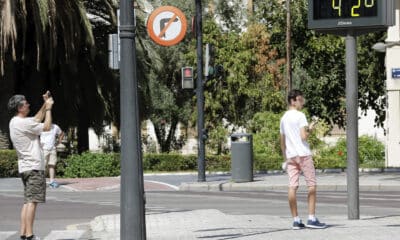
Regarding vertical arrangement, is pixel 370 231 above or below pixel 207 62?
below

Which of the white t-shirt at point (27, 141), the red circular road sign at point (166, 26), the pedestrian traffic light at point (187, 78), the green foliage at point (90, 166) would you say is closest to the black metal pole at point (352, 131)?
the white t-shirt at point (27, 141)

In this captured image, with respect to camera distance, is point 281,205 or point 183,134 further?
point 183,134

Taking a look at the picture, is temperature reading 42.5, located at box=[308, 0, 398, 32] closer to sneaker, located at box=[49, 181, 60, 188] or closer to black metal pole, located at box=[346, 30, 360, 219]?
black metal pole, located at box=[346, 30, 360, 219]

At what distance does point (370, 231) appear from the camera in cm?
1128

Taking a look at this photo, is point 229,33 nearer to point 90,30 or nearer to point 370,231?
point 90,30

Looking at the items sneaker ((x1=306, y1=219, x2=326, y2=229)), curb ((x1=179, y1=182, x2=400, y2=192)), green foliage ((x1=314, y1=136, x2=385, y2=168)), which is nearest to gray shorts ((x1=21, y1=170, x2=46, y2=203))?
sneaker ((x1=306, y1=219, x2=326, y2=229))

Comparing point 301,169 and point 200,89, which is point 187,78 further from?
point 301,169

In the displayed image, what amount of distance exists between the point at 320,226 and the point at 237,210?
15.0ft

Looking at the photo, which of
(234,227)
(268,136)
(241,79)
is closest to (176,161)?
(268,136)

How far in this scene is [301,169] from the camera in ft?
39.4

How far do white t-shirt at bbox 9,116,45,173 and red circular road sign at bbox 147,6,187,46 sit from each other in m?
11.5

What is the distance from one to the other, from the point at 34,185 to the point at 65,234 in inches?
59.2

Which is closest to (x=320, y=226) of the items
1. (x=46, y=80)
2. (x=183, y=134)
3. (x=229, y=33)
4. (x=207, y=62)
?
(x=207, y=62)

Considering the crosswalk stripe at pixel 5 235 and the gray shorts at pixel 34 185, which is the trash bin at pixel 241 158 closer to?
the crosswalk stripe at pixel 5 235
